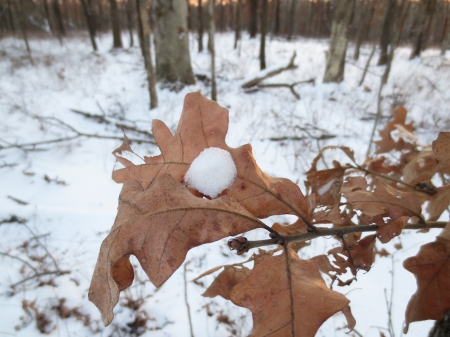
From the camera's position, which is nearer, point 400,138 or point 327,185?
point 327,185

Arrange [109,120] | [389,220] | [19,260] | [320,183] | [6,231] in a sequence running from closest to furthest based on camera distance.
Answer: [389,220] → [320,183] → [19,260] → [6,231] → [109,120]

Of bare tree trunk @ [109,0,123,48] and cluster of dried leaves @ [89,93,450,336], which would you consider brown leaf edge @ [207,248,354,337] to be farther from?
bare tree trunk @ [109,0,123,48]

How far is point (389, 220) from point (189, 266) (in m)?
1.78

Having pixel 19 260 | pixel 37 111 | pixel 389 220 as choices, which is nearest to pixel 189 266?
pixel 19 260

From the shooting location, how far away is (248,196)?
370 millimetres

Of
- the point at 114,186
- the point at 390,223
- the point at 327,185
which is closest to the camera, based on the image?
the point at 390,223

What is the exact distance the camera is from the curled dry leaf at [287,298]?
0.98 ft

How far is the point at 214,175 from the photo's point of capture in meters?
0.37

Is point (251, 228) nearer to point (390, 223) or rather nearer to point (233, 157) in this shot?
point (233, 157)

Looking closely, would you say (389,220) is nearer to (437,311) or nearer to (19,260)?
(437,311)

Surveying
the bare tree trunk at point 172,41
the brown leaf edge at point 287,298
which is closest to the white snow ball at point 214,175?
the brown leaf edge at point 287,298

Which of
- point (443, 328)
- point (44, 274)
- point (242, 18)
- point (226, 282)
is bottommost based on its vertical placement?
point (44, 274)

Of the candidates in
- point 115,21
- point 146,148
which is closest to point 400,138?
point 146,148

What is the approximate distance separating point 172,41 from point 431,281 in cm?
581
